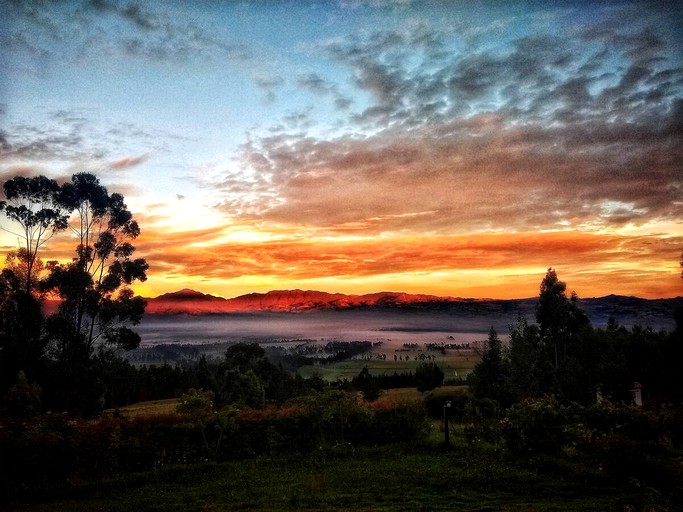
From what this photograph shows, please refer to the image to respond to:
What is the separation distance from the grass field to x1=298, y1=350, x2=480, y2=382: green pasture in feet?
155

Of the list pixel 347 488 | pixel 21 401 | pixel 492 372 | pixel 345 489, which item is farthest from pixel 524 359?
pixel 21 401

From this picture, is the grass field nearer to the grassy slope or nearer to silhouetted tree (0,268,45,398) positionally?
the grassy slope

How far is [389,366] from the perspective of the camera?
273ft

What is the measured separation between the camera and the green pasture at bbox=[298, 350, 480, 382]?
219 ft

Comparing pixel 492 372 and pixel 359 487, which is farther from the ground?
pixel 359 487

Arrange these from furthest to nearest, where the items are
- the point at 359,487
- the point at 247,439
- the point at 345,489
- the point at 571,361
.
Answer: the point at 571,361, the point at 247,439, the point at 359,487, the point at 345,489

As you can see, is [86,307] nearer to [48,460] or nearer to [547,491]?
[48,460]

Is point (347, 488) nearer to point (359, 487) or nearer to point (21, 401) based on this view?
point (359, 487)

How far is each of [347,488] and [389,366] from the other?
72631 mm

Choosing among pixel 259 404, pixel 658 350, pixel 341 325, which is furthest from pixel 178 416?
pixel 341 325

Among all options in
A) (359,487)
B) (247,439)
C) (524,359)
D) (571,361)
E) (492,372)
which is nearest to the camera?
(359,487)

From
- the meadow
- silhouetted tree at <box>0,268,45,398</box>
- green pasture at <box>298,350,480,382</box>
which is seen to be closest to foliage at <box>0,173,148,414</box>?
silhouetted tree at <box>0,268,45,398</box>

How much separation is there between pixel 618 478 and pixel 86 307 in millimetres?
26536

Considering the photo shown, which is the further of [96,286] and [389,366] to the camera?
[389,366]
